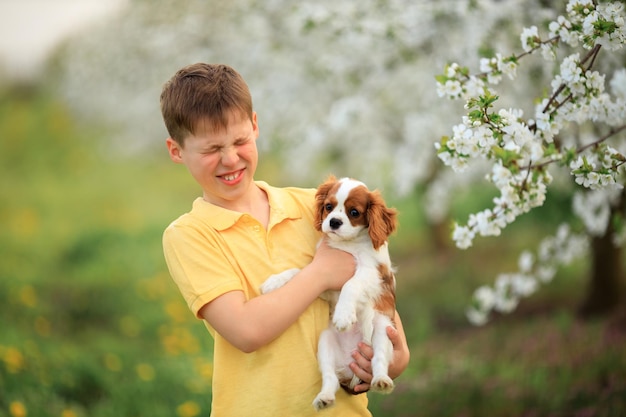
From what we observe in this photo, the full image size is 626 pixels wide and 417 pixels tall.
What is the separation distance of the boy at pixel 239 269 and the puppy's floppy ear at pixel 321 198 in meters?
0.16

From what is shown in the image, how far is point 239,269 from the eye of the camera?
220 cm

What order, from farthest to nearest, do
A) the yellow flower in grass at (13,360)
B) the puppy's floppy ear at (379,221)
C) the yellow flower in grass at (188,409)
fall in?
the yellow flower in grass at (13,360)
the yellow flower in grass at (188,409)
the puppy's floppy ear at (379,221)

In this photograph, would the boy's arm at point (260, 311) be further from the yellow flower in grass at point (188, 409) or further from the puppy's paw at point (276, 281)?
the yellow flower in grass at point (188, 409)

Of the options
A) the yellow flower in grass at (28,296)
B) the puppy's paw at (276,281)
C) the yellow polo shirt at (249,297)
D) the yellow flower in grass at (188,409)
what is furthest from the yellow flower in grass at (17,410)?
the yellow flower in grass at (28,296)

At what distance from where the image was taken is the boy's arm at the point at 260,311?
2.00 m

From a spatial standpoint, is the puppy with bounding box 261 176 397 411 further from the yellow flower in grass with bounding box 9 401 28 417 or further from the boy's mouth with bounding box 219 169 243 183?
the yellow flower in grass with bounding box 9 401 28 417

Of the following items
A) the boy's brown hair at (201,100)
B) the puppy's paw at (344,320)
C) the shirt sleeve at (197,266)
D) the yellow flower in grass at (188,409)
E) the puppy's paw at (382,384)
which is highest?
the boy's brown hair at (201,100)

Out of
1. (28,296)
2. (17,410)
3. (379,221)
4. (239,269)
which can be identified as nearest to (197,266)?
(239,269)

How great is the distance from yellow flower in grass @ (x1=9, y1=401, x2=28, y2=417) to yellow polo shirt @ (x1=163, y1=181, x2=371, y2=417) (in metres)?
2.79

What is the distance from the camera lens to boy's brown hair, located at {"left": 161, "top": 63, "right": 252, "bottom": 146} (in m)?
2.09

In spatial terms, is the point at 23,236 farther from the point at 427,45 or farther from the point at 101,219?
the point at 427,45

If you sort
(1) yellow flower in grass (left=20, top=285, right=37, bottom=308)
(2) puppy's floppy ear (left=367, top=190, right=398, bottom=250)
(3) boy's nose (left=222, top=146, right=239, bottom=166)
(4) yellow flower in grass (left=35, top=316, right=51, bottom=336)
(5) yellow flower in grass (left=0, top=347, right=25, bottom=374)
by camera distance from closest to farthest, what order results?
(3) boy's nose (left=222, top=146, right=239, bottom=166), (2) puppy's floppy ear (left=367, top=190, right=398, bottom=250), (5) yellow flower in grass (left=0, top=347, right=25, bottom=374), (4) yellow flower in grass (left=35, top=316, right=51, bottom=336), (1) yellow flower in grass (left=20, top=285, right=37, bottom=308)

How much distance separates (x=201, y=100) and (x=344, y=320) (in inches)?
34.3

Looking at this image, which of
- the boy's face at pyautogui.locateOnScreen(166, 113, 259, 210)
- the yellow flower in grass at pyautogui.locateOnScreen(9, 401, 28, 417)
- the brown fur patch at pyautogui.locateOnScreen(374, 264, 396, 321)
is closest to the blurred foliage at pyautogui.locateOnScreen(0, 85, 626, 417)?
the yellow flower in grass at pyautogui.locateOnScreen(9, 401, 28, 417)
